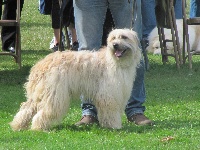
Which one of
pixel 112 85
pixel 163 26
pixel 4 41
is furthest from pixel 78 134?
pixel 4 41

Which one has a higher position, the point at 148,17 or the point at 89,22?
the point at 148,17

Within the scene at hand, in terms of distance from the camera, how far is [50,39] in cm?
1409

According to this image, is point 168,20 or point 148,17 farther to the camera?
point 148,17

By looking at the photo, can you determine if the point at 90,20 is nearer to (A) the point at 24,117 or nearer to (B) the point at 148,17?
(A) the point at 24,117

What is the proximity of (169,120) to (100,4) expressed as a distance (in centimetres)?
138

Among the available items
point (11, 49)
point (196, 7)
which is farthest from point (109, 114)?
point (196, 7)

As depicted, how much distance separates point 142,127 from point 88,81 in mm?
700

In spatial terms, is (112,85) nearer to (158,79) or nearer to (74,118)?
(74,118)

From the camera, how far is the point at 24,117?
6.55 m

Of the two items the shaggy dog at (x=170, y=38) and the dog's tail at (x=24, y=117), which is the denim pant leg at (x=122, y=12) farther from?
the shaggy dog at (x=170, y=38)

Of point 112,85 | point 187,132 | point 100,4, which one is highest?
point 100,4

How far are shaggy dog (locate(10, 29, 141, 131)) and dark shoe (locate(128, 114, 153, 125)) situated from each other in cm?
34

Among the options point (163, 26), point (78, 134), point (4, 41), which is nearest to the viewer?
point (78, 134)

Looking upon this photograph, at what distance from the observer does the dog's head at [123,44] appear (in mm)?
6375
